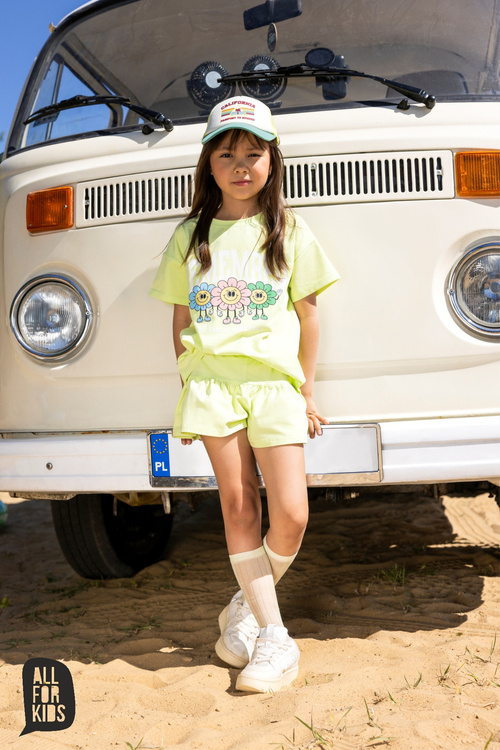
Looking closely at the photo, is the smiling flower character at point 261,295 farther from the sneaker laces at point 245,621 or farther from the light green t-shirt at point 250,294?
the sneaker laces at point 245,621

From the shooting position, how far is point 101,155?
254cm

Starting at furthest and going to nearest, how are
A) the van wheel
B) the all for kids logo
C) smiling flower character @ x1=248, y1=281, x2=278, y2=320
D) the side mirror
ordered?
the van wheel, the side mirror, smiling flower character @ x1=248, y1=281, x2=278, y2=320, the all for kids logo

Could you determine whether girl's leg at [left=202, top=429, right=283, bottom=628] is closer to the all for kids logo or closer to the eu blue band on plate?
the eu blue band on plate

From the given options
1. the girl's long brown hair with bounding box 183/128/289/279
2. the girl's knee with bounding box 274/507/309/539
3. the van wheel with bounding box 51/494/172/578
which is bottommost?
the van wheel with bounding box 51/494/172/578

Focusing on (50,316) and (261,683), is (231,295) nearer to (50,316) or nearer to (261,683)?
(50,316)

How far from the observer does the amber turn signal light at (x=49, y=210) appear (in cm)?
245

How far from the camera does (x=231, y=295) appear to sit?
2.06m

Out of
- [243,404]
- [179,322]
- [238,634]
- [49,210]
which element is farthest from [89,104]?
[238,634]

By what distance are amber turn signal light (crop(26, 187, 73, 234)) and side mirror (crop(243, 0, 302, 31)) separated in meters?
1.08

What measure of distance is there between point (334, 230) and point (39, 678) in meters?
1.65

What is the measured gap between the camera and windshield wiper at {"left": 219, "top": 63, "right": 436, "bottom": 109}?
240 cm

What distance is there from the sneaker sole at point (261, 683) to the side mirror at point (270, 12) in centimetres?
237

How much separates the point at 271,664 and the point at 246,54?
7.36 feet

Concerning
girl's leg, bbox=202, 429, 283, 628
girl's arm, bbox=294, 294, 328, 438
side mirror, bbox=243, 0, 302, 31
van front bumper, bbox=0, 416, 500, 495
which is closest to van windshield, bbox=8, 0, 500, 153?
side mirror, bbox=243, 0, 302, 31
